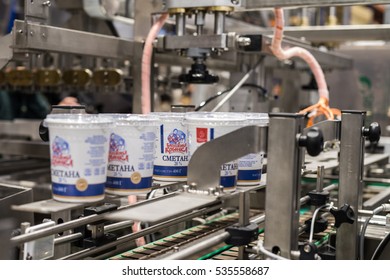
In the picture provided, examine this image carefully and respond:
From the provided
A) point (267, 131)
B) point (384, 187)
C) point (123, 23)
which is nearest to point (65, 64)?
point (123, 23)

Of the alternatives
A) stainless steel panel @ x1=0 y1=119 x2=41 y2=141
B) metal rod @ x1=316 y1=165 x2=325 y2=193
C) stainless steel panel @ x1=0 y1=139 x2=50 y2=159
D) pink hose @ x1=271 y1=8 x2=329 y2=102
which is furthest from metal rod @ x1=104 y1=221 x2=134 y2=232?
stainless steel panel @ x1=0 y1=119 x2=41 y2=141

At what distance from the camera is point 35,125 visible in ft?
11.8

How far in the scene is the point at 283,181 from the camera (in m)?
1.21

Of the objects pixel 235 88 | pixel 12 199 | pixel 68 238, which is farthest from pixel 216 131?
pixel 235 88

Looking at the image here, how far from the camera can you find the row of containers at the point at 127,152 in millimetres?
1087

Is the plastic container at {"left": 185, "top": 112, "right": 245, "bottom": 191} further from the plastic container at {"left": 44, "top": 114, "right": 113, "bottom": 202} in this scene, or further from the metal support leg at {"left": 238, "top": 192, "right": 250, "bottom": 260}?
the plastic container at {"left": 44, "top": 114, "right": 113, "bottom": 202}

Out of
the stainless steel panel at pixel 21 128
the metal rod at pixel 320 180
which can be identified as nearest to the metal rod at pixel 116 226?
the metal rod at pixel 320 180

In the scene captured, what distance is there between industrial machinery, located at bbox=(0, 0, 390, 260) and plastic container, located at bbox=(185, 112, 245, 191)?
0.04 m

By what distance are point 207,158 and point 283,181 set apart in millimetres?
173

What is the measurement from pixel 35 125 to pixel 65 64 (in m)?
0.49

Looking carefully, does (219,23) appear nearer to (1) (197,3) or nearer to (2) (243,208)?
(1) (197,3)

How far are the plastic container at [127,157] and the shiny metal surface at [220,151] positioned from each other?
12 cm

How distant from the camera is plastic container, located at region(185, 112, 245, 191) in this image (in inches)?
49.9
